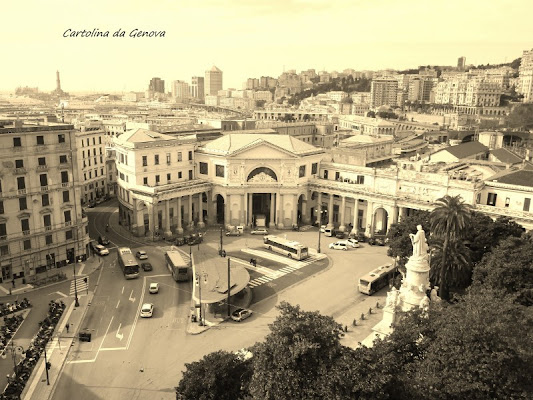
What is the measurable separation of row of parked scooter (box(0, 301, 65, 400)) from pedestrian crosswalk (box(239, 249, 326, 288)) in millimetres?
23620

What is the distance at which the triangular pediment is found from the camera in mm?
88438

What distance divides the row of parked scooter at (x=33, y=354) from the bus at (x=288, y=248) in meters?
32.9

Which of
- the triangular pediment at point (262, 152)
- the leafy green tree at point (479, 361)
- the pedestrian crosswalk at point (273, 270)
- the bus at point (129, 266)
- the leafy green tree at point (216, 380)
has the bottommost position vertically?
the pedestrian crosswalk at point (273, 270)

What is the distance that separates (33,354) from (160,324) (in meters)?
12.5

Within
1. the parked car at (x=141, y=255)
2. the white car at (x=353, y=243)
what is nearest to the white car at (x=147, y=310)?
the parked car at (x=141, y=255)

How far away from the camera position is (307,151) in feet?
303

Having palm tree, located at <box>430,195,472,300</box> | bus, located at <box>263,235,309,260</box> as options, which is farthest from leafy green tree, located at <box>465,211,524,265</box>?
bus, located at <box>263,235,309,260</box>

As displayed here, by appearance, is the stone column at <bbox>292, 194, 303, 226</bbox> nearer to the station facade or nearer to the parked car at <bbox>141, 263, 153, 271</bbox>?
the station facade

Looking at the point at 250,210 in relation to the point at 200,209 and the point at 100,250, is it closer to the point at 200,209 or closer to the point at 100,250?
the point at 200,209

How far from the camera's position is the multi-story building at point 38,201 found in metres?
60.2

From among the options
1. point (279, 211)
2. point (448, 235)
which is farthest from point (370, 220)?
point (448, 235)

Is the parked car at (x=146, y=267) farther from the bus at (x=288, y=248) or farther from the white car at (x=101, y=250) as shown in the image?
the bus at (x=288, y=248)

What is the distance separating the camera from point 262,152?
89125 millimetres

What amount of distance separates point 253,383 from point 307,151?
6876 cm
